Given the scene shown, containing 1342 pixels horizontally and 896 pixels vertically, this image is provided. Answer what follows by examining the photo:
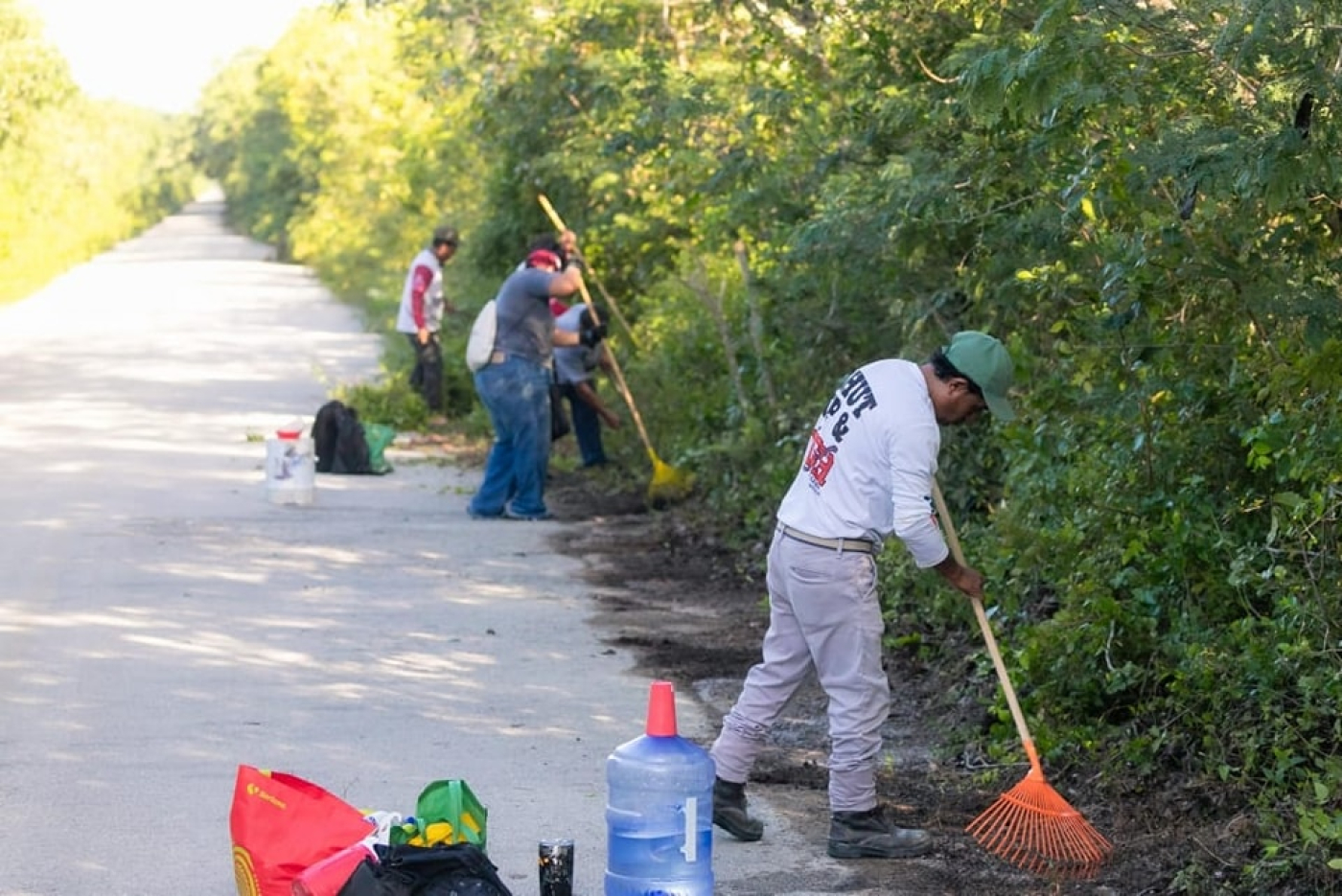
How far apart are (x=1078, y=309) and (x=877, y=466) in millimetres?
2344

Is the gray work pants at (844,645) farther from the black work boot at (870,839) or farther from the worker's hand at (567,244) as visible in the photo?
the worker's hand at (567,244)

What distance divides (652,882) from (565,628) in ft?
15.4

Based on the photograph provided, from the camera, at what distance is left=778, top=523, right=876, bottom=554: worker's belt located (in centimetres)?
652

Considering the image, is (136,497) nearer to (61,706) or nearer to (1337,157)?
(61,706)

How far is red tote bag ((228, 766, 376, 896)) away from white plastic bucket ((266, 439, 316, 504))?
877 cm

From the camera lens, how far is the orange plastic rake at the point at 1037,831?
6.36 metres

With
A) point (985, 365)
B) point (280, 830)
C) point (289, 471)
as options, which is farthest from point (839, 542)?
point (289, 471)

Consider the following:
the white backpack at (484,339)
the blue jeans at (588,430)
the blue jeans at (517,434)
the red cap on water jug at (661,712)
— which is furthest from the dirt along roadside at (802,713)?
the blue jeans at (588,430)

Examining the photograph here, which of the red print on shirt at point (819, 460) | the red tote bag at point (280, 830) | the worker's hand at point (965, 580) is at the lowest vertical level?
the red tote bag at point (280, 830)

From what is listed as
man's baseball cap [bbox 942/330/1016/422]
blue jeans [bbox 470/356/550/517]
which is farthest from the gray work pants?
blue jeans [bbox 470/356/550/517]

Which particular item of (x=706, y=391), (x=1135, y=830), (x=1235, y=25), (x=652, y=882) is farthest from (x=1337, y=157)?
(x=706, y=391)

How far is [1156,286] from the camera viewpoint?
288 inches

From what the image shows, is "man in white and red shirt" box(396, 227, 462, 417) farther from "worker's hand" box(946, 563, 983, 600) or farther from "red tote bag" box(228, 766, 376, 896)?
"red tote bag" box(228, 766, 376, 896)

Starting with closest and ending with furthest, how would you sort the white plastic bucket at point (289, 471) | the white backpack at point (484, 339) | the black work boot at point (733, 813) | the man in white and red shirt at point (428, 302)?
1. the black work boot at point (733, 813)
2. the white backpack at point (484, 339)
3. the white plastic bucket at point (289, 471)
4. the man in white and red shirt at point (428, 302)
